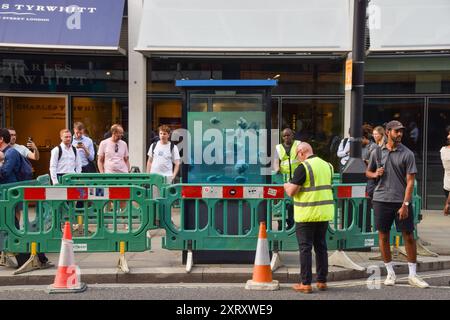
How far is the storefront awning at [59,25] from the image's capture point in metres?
12.1

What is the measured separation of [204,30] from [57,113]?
4.47 metres

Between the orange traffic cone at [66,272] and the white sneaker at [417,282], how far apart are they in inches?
159

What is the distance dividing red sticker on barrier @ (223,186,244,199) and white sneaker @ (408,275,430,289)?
7.80 ft

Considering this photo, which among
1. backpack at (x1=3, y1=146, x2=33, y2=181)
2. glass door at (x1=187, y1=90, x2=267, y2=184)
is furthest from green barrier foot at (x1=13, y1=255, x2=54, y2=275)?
glass door at (x1=187, y1=90, x2=267, y2=184)

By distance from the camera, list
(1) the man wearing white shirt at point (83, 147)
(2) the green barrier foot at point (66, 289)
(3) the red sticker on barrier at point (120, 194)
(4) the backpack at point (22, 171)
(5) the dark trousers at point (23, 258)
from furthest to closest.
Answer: (1) the man wearing white shirt at point (83, 147) → (4) the backpack at point (22, 171) → (5) the dark trousers at point (23, 258) → (3) the red sticker on barrier at point (120, 194) → (2) the green barrier foot at point (66, 289)

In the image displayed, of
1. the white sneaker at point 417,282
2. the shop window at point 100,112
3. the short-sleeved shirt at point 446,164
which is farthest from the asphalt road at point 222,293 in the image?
the shop window at point 100,112

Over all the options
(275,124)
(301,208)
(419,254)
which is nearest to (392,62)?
(275,124)

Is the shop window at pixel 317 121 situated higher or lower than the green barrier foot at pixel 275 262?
higher

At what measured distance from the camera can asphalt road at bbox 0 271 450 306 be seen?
20.9 feet

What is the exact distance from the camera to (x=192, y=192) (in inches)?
290

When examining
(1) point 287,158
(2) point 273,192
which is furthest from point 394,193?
(1) point 287,158

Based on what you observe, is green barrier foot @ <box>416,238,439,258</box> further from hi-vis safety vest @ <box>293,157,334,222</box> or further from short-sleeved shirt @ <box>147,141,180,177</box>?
short-sleeved shirt @ <box>147,141,180,177</box>

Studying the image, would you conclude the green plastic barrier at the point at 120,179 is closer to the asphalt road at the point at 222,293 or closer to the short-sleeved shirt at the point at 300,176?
the asphalt road at the point at 222,293

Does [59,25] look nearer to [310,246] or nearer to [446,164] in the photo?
[310,246]
